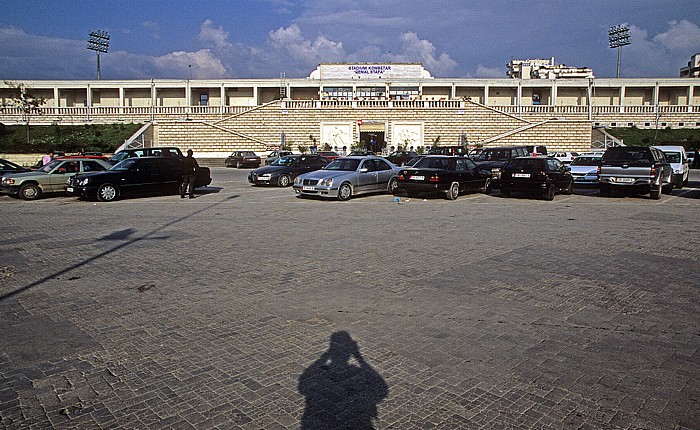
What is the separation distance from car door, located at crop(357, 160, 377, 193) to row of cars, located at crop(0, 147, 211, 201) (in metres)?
6.35

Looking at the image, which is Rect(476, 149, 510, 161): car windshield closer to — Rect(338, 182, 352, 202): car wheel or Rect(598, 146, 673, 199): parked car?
Rect(598, 146, 673, 199): parked car

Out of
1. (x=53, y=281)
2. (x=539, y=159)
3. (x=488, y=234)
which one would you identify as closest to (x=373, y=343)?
(x=53, y=281)

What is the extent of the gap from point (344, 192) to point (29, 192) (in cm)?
1157

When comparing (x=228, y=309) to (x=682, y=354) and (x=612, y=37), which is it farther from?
(x=612, y=37)

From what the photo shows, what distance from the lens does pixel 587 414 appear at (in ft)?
13.7

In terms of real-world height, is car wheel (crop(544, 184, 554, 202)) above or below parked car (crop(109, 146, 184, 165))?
below

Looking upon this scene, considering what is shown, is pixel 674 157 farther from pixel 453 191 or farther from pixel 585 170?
pixel 453 191

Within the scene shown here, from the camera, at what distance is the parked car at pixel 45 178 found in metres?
20.1

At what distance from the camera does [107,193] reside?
19.4 meters

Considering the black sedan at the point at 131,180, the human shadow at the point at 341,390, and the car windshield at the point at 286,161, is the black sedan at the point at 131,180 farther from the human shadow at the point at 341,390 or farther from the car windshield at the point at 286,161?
the human shadow at the point at 341,390

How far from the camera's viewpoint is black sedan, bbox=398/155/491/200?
19.4m

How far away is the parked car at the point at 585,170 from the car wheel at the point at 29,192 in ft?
70.9

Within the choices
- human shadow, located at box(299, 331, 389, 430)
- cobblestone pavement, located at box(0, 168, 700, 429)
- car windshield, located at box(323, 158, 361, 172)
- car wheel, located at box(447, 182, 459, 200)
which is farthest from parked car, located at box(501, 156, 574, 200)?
human shadow, located at box(299, 331, 389, 430)

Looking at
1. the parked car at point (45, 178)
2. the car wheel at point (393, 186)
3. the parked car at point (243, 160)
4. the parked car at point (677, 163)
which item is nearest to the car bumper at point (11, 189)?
the parked car at point (45, 178)
